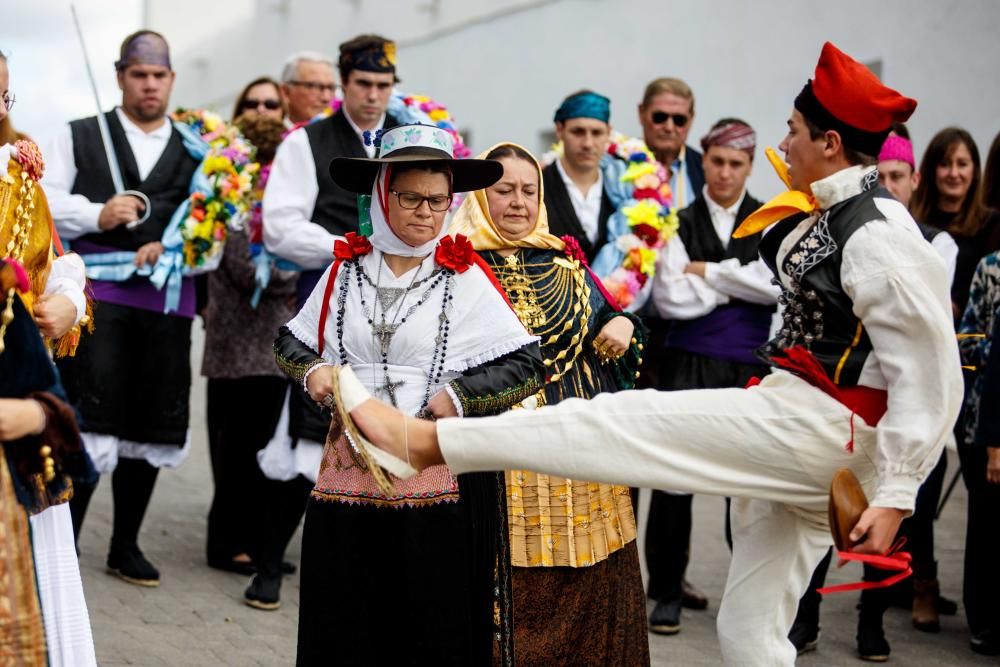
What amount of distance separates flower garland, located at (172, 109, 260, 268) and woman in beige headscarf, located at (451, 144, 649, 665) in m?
1.93

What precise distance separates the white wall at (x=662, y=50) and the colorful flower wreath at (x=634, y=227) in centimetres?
A: 420

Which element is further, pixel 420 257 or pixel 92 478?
pixel 420 257

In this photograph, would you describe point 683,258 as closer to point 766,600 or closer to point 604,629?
point 604,629

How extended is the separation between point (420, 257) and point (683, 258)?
2.87 meters

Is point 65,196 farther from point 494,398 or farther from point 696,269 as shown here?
point 494,398

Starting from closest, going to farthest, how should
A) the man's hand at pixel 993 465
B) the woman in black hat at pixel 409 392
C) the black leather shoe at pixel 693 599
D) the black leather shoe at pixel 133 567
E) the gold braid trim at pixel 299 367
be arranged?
1. the woman in black hat at pixel 409 392
2. the gold braid trim at pixel 299 367
3. the man's hand at pixel 993 465
4. the black leather shoe at pixel 133 567
5. the black leather shoe at pixel 693 599

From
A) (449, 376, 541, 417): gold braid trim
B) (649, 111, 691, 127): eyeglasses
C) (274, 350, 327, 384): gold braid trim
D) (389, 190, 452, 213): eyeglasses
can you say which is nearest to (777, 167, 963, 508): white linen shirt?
(449, 376, 541, 417): gold braid trim

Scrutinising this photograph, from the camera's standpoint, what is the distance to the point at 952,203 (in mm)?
7469

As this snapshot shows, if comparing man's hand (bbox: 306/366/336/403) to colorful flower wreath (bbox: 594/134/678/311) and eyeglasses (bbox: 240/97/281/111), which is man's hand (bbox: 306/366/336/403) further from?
eyeglasses (bbox: 240/97/281/111)

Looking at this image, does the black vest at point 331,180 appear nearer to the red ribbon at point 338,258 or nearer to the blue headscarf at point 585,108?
the blue headscarf at point 585,108

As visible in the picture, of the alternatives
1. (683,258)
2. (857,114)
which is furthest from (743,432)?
(683,258)

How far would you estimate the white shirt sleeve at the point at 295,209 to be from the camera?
679cm

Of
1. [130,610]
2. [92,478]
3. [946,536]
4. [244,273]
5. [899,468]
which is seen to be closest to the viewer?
[92,478]

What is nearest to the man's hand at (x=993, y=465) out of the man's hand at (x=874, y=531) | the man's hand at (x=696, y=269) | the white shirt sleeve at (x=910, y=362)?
the man's hand at (x=696, y=269)
